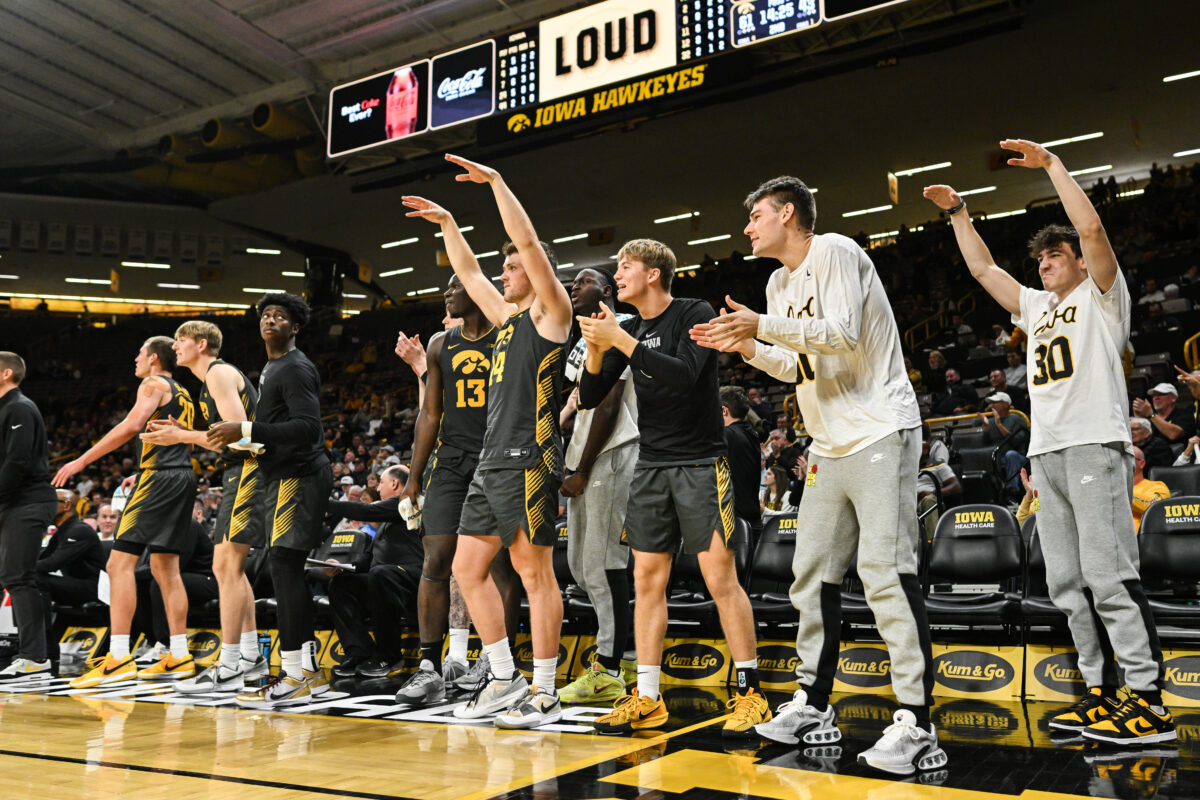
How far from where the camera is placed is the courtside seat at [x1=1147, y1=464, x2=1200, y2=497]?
262 inches

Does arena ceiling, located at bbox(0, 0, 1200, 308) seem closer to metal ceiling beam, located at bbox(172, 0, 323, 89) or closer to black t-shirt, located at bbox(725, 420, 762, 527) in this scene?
metal ceiling beam, located at bbox(172, 0, 323, 89)

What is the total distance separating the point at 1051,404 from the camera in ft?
12.8

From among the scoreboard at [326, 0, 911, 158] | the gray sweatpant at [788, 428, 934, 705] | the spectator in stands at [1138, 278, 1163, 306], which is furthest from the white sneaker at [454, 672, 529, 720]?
the spectator in stands at [1138, 278, 1163, 306]

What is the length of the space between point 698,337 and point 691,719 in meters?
1.83

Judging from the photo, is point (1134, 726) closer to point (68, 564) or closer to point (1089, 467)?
point (1089, 467)

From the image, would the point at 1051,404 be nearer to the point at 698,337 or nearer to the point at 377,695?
the point at 698,337

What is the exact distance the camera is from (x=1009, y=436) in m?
9.09

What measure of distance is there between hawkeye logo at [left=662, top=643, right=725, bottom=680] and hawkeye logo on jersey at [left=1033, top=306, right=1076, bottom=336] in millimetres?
2459

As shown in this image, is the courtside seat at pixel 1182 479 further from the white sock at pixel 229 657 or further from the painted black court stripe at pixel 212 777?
the white sock at pixel 229 657

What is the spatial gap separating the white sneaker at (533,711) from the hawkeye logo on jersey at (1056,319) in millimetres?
2666

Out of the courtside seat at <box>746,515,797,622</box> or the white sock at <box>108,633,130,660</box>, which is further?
the white sock at <box>108,633,130,660</box>

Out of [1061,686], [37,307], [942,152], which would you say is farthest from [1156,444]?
[37,307]

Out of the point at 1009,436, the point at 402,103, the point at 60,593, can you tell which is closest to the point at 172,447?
the point at 60,593

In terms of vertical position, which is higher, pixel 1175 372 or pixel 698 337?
pixel 1175 372
